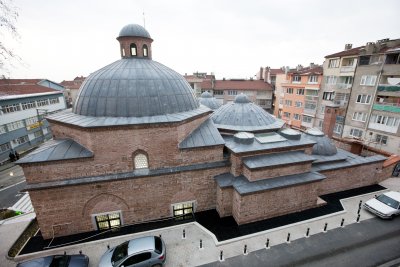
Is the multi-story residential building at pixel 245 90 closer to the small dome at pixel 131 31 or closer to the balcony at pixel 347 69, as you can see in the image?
the balcony at pixel 347 69

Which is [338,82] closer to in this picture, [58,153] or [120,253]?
[120,253]

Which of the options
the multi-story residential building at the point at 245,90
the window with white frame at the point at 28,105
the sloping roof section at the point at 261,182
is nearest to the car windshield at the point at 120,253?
the sloping roof section at the point at 261,182

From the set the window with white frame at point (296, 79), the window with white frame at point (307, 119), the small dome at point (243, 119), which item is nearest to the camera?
the small dome at point (243, 119)

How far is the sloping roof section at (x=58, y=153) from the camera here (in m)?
12.3

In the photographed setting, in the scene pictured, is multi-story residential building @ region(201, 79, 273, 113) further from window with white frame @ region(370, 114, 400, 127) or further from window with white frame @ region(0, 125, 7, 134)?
window with white frame @ region(0, 125, 7, 134)

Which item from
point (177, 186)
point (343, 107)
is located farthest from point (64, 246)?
point (343, 107)

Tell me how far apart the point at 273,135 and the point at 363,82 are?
69.3ft

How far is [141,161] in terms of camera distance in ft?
46.4

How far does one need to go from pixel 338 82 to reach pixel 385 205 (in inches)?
894

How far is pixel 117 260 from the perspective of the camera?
10.9 metres

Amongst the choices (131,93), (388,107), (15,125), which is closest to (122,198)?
(131,93)

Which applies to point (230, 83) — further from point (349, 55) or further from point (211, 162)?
point (211, 162)

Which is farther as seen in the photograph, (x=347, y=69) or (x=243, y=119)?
(x=347, y=69)

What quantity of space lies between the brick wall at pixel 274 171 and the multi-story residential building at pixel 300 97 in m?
25.3
